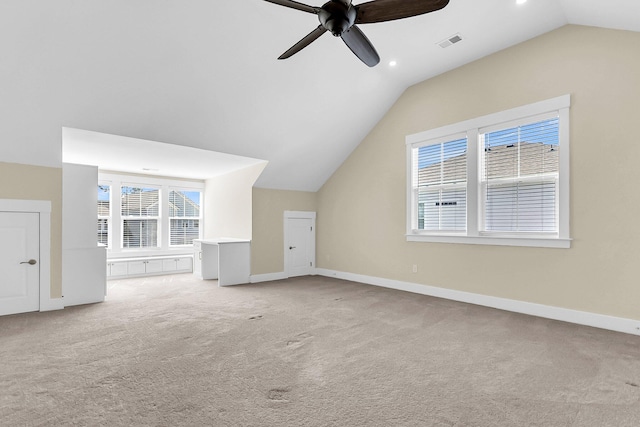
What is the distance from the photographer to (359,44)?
109 inches

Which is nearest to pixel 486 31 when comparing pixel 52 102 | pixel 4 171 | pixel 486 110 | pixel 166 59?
pixel 486 110

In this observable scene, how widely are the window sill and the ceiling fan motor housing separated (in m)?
3.64

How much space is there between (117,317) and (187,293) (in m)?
1.44

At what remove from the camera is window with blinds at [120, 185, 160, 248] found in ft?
24.8

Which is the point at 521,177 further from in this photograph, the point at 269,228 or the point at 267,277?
the point at 267,277

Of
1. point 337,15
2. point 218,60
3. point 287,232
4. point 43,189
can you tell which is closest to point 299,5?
point 337,15

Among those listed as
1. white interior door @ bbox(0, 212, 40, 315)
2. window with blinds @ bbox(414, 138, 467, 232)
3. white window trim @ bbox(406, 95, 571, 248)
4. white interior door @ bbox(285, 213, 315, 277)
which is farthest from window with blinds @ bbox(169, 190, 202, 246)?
window with blinds @ bbox(414, 138, 467, 232)

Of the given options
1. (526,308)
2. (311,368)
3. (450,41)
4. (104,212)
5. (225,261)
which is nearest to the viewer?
(311,368)

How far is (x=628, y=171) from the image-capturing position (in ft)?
11.6

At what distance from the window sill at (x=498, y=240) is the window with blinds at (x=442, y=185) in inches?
8.4

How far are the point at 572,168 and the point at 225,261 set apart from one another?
569cm

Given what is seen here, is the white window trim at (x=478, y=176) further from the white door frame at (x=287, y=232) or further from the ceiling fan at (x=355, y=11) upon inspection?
the ceiling fan at (x=355, y=11)

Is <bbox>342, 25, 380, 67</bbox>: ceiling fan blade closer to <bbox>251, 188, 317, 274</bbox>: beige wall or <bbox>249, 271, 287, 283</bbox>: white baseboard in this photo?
<bbox>251, 188, 317, 274</bbox>: beige wall

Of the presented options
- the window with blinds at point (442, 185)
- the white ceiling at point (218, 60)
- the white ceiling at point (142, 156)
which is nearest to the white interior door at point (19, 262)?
the white ceiling at point (142, 156)
